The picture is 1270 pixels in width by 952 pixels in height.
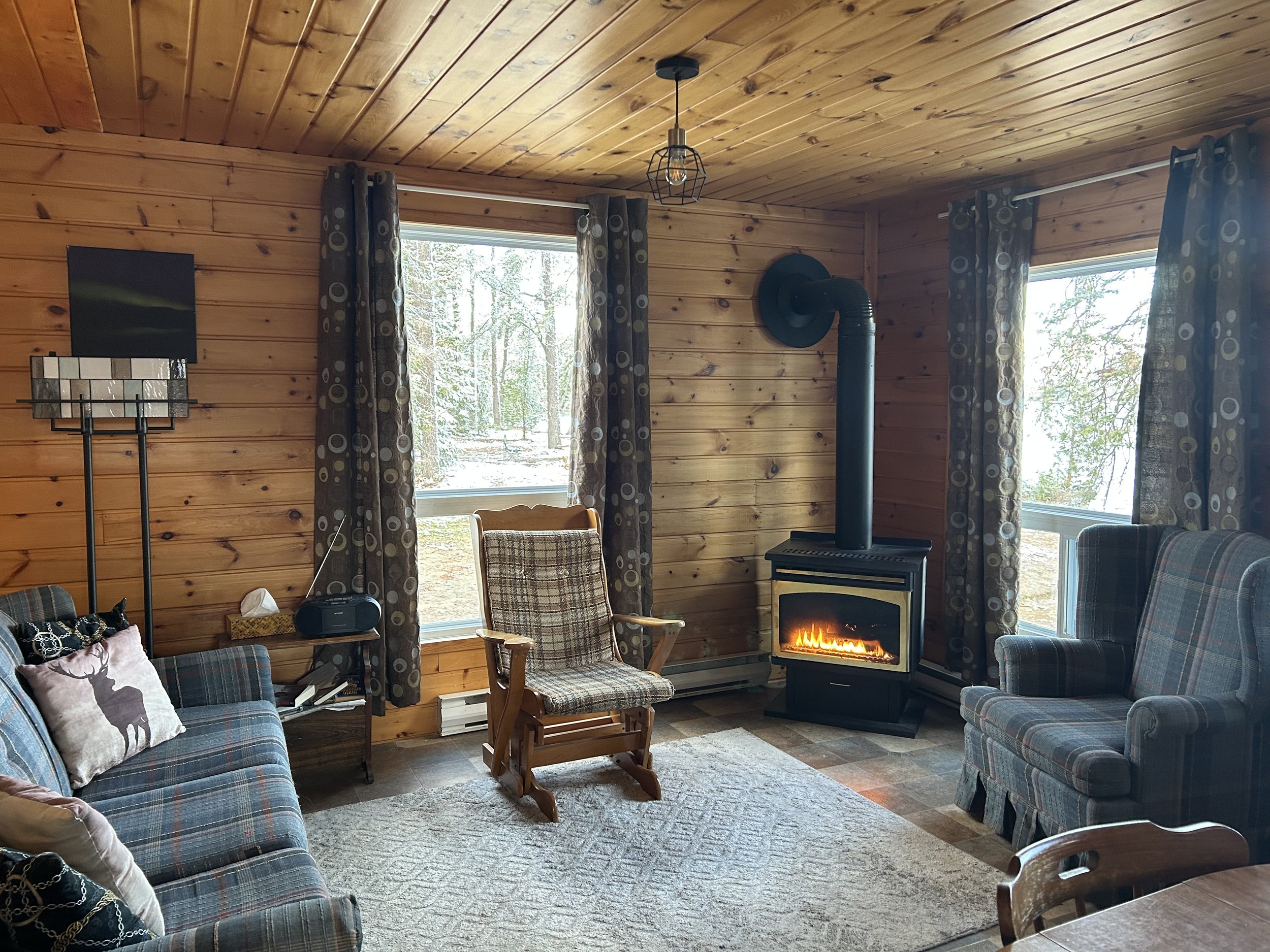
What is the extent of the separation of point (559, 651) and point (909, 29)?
8.34ft

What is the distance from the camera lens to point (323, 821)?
10.7 feet

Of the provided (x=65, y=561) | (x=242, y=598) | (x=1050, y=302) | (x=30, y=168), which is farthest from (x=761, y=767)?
(x=30, y=168)

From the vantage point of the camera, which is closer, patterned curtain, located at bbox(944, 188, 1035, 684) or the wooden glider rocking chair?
the wooden glider rocking chair

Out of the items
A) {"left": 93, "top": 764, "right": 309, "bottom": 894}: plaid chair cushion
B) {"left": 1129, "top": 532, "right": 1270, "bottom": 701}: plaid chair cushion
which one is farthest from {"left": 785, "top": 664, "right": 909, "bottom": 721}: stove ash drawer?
{"left": 93, "top": 764, "right": 309, "bottom": 894}: plaid chair cushion

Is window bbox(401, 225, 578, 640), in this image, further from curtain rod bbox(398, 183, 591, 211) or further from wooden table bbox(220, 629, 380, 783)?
wooden table bbox(220, 629, 380, 783)

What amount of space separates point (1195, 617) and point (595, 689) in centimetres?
202

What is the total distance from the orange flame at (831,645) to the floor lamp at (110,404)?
2653 mm

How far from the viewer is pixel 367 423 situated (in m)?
3.76

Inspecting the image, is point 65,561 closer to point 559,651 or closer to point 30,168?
point 30,168

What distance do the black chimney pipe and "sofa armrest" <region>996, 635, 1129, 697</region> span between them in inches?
44.9

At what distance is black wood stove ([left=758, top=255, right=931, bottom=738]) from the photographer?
13.4 feet

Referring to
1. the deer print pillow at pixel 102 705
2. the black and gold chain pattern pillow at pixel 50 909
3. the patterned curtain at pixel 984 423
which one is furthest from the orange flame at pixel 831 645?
the black and gold chain pattern pillow at pixel 50 909

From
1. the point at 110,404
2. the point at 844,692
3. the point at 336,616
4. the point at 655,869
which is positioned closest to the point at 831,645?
the point at 844,692

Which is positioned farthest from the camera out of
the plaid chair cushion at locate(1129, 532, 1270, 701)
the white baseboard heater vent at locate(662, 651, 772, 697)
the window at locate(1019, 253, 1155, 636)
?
the white baseboard heater vent at locate(662, 651, 772, 697)
